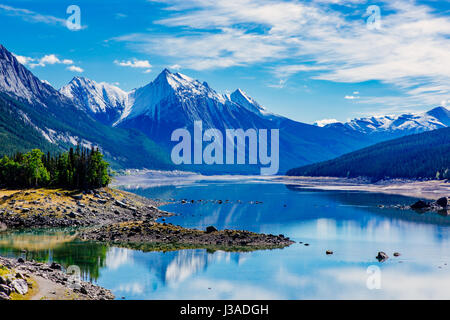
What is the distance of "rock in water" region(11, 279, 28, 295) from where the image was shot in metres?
46.1

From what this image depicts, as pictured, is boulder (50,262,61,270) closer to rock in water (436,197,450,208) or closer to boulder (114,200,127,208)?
boulder (114,200,127,208)

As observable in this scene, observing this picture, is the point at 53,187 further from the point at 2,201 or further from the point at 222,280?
the point at 222,280

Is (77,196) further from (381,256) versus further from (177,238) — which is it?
(381,256)

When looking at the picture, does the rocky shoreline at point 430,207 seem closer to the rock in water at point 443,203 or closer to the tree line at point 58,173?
the rock in water at point 443,203

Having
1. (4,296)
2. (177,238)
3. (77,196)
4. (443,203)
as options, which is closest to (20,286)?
(4,296)

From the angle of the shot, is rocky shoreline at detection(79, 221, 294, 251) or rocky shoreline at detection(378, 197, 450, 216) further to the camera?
rocky shoreline at detection(378, 197, 450, 216)

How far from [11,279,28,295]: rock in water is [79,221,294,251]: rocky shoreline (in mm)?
37081

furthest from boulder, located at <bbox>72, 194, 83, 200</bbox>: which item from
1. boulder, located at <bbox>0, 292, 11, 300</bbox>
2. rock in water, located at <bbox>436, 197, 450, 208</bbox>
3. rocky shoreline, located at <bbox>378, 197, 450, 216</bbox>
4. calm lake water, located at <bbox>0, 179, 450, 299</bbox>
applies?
rock in water, located at <bbox>436, 197, 450, 208</bbox>

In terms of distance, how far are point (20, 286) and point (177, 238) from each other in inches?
1822

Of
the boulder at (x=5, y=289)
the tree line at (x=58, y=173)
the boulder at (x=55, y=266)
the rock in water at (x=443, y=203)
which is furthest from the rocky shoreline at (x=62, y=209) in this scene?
the rock in water at (x=443, y=203)

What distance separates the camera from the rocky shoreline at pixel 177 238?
86938mm

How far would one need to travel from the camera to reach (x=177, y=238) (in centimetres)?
9194

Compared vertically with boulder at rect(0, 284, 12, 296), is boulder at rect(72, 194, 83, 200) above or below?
above

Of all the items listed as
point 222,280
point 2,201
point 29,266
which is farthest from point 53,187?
point 222,280
